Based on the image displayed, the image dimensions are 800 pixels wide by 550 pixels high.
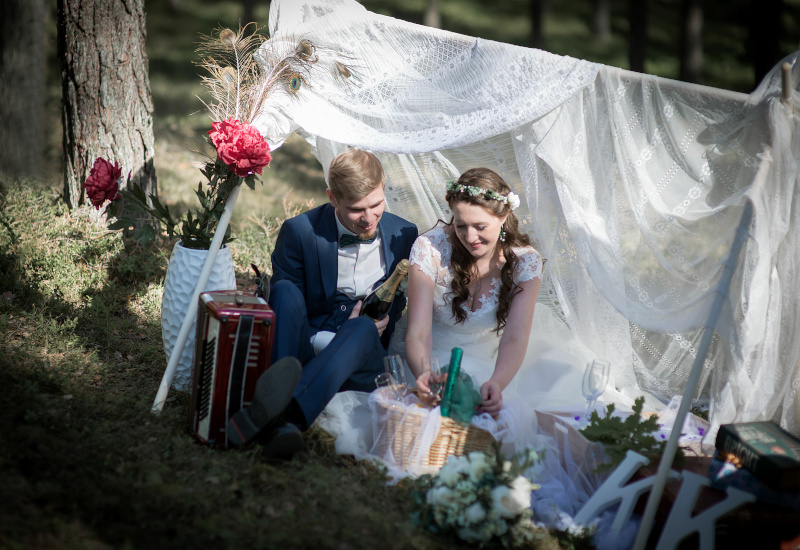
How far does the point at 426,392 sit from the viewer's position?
321 cm

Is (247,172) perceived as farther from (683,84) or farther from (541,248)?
(683,84)

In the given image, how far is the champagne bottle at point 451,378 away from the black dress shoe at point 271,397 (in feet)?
2.21

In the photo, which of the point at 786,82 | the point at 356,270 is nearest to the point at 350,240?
the point at 356,270

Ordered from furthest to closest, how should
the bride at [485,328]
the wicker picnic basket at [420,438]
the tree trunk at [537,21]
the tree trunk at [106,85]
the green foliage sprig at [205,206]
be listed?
the tree trunk at [537,21] < the tree trunk at [106,85] < the green foliage sprig at [205,206] < the bride at [485,328] < the wicker picnic basket at [420,438]

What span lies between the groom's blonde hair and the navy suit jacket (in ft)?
0.88

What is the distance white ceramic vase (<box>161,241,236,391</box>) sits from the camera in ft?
12.4

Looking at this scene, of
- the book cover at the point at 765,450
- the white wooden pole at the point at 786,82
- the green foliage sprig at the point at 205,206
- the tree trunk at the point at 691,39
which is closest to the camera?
the book cover at the point at 765,450

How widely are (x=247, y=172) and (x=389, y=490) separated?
1.83m

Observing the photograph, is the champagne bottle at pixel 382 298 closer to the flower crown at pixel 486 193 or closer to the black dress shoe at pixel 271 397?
the flower crown at pixel 486 193

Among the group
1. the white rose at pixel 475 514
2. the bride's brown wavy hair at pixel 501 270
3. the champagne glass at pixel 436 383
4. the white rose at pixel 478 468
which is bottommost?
the white rose at pixel 475 514

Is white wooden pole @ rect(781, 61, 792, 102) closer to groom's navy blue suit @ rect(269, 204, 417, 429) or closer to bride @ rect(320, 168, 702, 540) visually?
bride @ rect(320, 168, 702, 540)

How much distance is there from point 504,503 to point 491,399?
0.61 m

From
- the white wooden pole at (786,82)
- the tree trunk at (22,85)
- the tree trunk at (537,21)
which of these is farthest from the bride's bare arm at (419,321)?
the tree trunk at (537,21)

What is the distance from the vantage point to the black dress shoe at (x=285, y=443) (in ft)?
9.91
